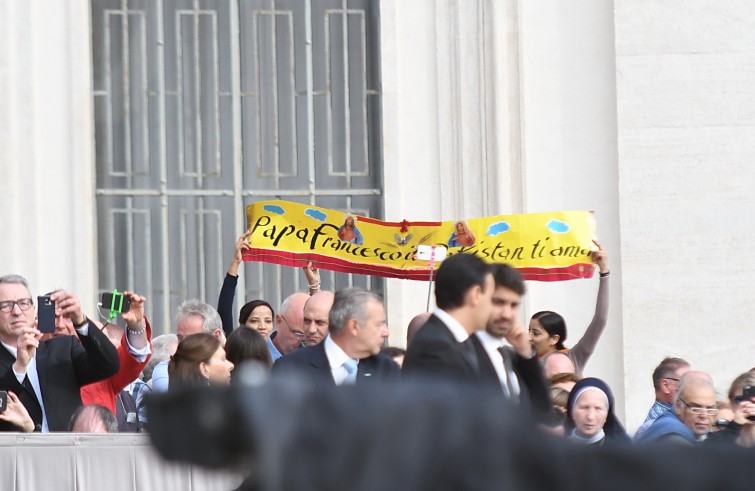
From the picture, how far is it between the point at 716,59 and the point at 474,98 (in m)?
1.92

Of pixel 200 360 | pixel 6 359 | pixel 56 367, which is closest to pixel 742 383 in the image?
pixel 200 360

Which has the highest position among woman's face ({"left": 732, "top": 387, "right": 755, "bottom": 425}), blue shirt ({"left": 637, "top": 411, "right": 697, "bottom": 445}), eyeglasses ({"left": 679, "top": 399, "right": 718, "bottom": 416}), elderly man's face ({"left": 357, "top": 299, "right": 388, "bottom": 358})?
elderly man's face ({"left": 357, "top": 299, "right": 388, "bottom": 358})

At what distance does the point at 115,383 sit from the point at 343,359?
1627mm

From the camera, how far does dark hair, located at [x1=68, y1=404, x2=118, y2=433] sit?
5.95 meters

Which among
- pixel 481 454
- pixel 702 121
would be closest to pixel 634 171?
pixel 702 121

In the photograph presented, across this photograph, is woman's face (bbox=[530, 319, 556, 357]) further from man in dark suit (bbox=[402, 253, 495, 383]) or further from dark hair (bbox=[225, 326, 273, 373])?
man in dark suit (bbox=[402, 253, 495, 383])

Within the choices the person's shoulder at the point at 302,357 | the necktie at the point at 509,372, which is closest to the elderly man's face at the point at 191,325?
the person's shoulder at the point at 302,357

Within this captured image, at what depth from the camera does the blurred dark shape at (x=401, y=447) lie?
0.94 metres

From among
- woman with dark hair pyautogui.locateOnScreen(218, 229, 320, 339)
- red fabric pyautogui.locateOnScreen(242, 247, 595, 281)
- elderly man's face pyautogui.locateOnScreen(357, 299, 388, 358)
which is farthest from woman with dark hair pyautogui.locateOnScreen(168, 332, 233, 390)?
red fabric pyautogui.locateOnScreen(242, 247, 595, 281)

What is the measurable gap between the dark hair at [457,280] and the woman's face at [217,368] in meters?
1.27

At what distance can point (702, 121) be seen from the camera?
1120 cm

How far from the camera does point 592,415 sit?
241 inches

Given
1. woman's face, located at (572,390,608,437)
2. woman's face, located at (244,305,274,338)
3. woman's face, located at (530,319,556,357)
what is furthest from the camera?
woman's face, located at (530,319,556,357)

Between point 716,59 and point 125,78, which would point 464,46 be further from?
point 125,78
